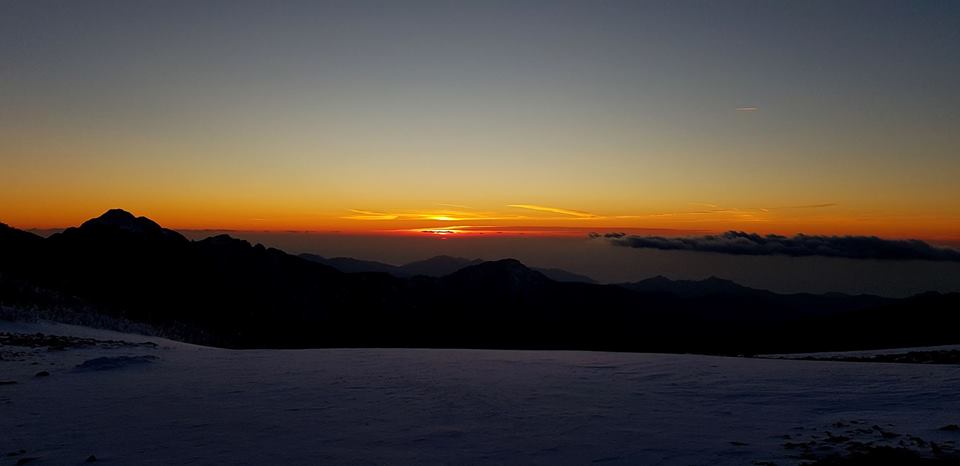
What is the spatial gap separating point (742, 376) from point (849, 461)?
278 inches

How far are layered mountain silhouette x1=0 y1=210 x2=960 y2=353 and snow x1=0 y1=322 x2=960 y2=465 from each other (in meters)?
38.6

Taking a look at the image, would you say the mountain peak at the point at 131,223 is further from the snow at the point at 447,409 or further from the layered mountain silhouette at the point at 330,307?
the snow at the point at 447,409

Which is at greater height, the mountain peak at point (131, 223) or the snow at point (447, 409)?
the mountain peak at point (131, 223)

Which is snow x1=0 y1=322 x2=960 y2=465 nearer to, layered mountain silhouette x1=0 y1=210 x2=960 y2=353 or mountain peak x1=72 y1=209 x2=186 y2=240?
layered mountain silhouette x1=0 y1=210 x2=960 y2=353

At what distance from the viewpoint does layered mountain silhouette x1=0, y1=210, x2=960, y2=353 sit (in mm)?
86750

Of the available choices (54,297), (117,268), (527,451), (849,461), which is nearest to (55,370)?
(527,451)

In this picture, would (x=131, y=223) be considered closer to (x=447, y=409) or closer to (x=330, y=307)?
(x=330, y=307)

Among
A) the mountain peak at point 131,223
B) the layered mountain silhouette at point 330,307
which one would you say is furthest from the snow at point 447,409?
the mountain peak at point 131,223

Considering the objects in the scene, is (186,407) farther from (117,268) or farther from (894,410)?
(117,268)

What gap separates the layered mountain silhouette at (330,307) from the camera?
8675cm

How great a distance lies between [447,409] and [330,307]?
493 ft

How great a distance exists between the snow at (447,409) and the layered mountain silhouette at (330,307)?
1520 inches

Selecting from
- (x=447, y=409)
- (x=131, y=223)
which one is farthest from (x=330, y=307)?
(x=447, y=409)

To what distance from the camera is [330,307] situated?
156 meters
